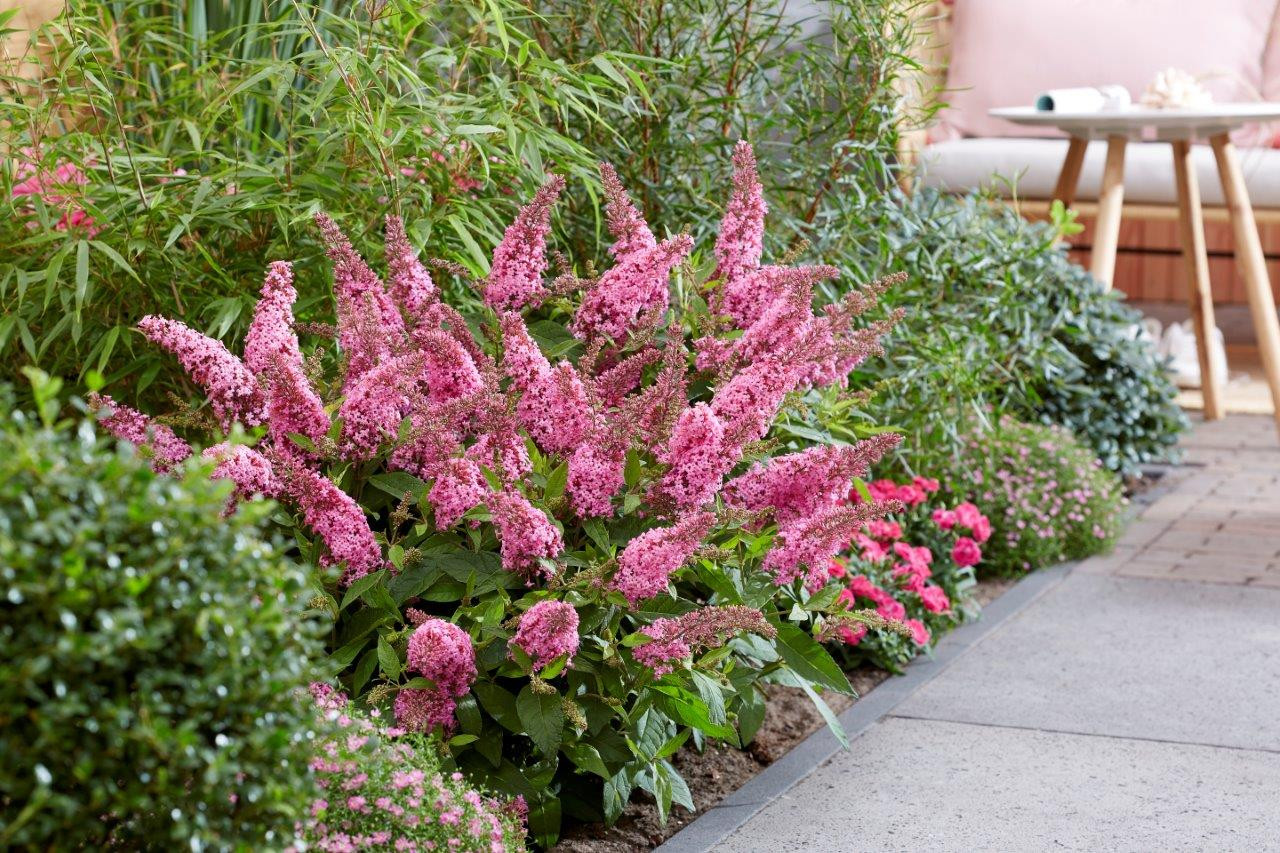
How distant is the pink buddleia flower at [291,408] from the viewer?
2.01m

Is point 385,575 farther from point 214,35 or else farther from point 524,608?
point 214,35

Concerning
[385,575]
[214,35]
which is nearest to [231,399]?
[385,575]

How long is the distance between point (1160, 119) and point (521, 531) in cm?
332

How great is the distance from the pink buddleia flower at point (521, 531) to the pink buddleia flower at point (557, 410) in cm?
15

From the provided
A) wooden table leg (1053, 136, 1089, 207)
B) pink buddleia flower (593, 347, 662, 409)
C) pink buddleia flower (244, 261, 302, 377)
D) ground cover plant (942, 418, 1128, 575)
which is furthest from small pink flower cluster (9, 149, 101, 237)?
wooden table leg (1053, 136, 1089, 207)

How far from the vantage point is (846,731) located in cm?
262

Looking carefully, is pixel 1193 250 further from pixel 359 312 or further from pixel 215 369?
pixel 215 369

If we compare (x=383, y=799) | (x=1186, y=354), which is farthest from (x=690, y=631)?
(x=1186, y=354)

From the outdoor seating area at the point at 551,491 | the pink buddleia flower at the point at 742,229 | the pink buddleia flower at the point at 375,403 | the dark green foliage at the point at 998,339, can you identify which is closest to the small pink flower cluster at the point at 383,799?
the outdoor seating area at the point at 551,491

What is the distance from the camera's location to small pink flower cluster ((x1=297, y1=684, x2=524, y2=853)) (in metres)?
1.60

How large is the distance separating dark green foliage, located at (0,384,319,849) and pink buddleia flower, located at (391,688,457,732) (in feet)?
1.90

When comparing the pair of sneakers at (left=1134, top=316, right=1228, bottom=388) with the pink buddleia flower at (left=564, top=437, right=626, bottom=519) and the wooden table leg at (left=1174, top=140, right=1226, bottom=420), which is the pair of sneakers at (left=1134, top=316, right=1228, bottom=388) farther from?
the pink buddleia flower at (left=564, top=437, right=626, bottom=519)

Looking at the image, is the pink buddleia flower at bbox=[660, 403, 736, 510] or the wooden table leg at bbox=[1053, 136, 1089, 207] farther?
the wooden table leg at bbox=[1053, 136, 1089, 207]

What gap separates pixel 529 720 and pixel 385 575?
30cm
